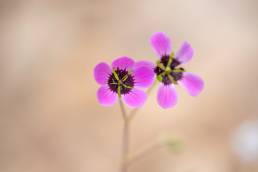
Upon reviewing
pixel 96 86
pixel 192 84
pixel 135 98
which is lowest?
pixel 135 98

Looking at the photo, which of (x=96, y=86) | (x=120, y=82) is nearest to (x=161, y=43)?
(x=120, y=82)

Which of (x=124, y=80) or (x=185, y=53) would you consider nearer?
(x=124, y=80)

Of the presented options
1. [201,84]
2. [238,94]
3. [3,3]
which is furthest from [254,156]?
[3,3]

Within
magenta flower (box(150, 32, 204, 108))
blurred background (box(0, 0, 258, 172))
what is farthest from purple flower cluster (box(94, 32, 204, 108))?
blurred background (box(0, 0, 258, 172))

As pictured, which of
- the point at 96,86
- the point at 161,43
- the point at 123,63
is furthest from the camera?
the point at 96,86

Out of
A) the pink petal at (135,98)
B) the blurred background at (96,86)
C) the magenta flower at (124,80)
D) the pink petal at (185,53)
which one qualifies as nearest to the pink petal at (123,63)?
the magenta flower at (124,80)

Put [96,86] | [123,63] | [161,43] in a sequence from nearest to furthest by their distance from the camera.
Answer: [123,63] < [161,43] < [96,86]

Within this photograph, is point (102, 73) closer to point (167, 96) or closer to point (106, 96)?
point (106, 96)
